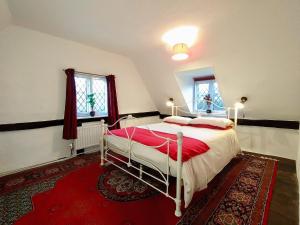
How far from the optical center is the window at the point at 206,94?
419 centimetres

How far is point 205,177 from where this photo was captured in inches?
74.9

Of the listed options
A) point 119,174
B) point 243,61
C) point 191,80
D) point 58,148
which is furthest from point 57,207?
point 191,80

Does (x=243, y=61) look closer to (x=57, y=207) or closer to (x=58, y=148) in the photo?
(x=57, y=207)

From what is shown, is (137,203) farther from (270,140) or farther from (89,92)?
(270,140)

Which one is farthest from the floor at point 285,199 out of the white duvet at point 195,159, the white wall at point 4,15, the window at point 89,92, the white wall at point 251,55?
the white wall at point 4,15

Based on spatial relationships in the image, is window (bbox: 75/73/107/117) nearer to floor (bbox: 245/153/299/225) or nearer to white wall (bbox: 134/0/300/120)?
white wall (bbox: 134/0/300/120)

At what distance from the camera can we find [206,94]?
4.36m

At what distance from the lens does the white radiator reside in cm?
330

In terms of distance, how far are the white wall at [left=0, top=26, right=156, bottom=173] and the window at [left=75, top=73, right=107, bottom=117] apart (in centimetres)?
29

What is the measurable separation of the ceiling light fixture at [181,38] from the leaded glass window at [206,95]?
1650 mm

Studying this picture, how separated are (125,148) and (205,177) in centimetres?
119

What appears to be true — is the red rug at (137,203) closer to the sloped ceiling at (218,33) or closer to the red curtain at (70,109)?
the red curtain at (70,109)

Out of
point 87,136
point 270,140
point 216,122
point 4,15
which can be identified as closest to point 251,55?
point 216,122

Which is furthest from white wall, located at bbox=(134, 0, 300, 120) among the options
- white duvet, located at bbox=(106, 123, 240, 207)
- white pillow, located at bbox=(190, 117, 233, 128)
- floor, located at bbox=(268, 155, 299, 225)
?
floor, located at bbox=(268, 155, 299, 225)
